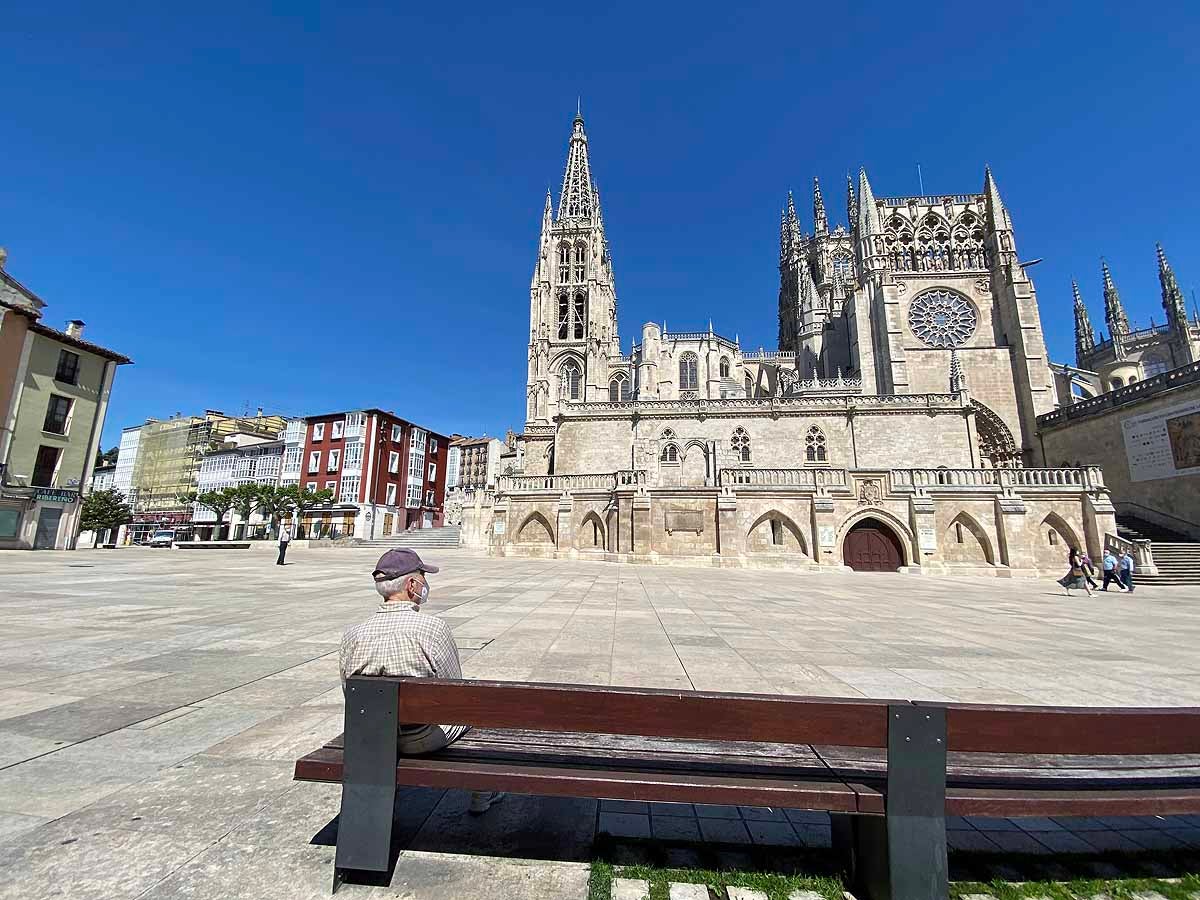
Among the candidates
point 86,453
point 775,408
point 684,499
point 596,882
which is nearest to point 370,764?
point 596,882

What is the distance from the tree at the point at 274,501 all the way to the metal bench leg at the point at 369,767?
49.6 metres

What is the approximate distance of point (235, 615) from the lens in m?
8.01

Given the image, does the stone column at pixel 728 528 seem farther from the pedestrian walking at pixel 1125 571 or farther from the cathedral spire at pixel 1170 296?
the cathedral spire at pixel 1170 296

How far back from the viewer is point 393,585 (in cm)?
282

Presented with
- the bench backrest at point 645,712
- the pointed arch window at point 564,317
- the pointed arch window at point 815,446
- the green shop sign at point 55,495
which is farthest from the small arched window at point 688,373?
the bench backrest at point 645,712

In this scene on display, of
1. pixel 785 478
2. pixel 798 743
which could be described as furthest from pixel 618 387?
pixel 798 743

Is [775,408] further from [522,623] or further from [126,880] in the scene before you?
[126,880]

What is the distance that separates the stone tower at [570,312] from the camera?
51.2 m

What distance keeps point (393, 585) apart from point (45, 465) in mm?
36590

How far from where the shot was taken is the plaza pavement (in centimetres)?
223

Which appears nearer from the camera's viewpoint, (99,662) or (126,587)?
(99,662)

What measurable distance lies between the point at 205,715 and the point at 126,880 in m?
2.17

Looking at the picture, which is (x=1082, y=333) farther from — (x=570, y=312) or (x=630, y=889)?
(x=630, y=889)

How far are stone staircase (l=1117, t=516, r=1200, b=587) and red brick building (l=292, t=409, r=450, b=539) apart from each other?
5049 cm
